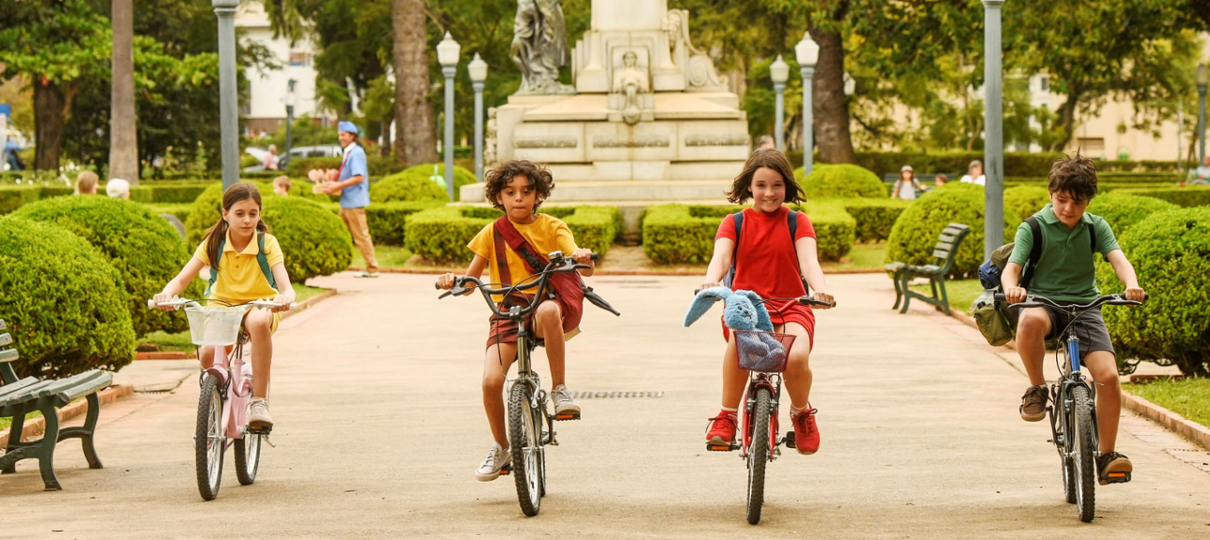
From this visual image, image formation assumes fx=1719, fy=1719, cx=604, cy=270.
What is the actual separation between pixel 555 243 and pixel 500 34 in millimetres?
41316

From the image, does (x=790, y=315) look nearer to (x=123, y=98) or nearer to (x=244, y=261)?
(x=244, y=261)

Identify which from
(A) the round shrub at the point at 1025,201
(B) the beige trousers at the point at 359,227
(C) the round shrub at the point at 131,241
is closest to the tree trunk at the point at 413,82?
(B) the beige trousers at the point at 359,227

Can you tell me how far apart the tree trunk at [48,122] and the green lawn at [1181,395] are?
39577mm

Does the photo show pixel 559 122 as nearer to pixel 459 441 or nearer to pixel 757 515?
pixel 459 441

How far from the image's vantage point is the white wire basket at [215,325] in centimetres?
730

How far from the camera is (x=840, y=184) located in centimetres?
2900

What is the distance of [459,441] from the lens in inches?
358

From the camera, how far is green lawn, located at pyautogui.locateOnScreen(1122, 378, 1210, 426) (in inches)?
371

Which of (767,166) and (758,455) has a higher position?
(767,166)

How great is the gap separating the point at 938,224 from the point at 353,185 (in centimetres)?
722

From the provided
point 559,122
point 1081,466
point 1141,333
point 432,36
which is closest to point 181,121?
point 432,36

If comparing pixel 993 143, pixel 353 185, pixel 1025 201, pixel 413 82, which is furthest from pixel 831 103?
pixel 993 143

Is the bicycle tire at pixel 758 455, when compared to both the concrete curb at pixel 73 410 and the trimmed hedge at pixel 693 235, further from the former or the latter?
the trimmed hedge at pixel 693 235

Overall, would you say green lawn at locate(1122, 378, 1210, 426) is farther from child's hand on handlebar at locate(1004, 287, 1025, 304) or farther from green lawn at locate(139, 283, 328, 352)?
green lawn at locate(139, 283, 328, 352)
